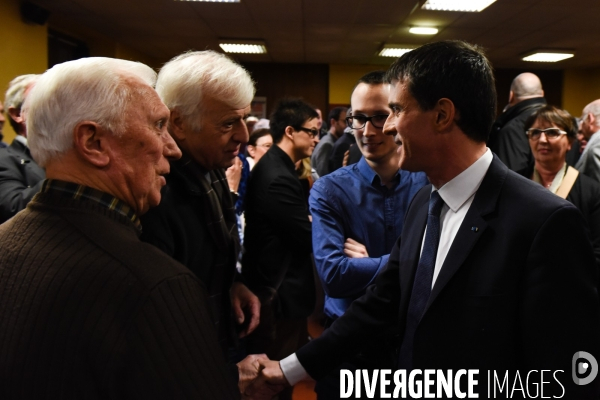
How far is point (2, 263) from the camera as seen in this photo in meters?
0.83

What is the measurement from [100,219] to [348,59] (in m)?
10.5

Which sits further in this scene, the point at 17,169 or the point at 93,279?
the point at 17,169

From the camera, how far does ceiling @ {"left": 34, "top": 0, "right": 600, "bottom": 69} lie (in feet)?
21.7

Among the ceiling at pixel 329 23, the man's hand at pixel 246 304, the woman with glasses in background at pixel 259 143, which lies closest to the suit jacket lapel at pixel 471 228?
the man's hand at pixel 246 304

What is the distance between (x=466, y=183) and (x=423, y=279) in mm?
248

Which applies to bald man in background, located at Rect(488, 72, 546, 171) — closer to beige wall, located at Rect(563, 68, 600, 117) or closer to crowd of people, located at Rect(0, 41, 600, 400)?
crowd of people, located at Rect(0, 41, 600, 400)

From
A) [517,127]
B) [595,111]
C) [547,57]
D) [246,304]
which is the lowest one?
[246,304]

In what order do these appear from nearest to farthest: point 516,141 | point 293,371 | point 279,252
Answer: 1. point 293,371
2. point 279,252
3. point 516,141

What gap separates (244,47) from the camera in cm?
959

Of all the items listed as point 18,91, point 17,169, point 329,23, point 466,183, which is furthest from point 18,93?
point 329,23

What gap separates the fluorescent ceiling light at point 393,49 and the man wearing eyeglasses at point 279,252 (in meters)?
7.39

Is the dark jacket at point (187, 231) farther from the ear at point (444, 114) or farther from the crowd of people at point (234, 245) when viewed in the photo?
the ear at point (444, 114)

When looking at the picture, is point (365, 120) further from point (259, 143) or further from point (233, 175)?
→ point (259, 143)

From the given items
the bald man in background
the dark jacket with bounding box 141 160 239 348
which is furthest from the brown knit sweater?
the bald man in background
